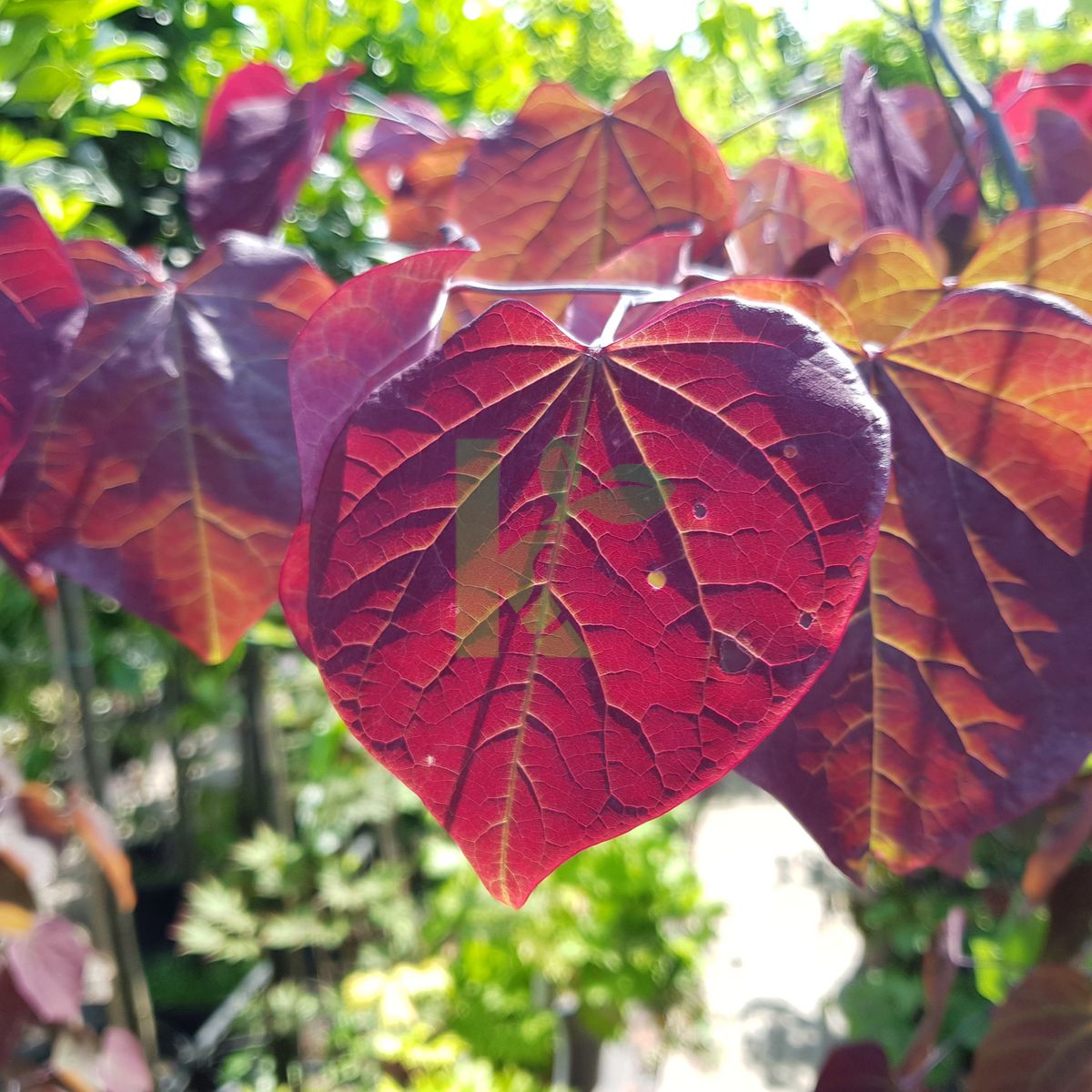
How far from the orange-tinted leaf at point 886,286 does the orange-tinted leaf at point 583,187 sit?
103mm

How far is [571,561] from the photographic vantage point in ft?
0.69

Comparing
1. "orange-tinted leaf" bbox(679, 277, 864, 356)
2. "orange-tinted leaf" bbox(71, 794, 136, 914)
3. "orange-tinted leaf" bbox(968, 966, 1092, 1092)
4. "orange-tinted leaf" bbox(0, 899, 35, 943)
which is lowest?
"orange-tinted leaf" bbox(71, 794, 136, 914)

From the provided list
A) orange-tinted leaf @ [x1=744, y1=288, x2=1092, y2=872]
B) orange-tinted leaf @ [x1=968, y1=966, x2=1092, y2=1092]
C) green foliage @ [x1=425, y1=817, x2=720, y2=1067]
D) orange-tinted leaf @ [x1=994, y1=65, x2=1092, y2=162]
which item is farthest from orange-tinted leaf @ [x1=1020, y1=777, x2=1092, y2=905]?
green foliage @ [x1=425, y1=817, x2=720, y2=1067]

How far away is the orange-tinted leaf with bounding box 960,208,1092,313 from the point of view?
0.29 m

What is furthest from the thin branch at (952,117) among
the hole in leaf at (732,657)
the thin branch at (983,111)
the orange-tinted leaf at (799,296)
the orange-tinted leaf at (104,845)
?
the orange-tinted leaf at (104,845)

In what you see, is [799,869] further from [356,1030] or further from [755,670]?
[755,670]

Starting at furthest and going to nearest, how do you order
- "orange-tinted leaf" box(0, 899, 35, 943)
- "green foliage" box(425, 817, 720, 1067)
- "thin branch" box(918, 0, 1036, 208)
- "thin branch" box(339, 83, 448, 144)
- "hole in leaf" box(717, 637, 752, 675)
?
"green foliage" box(425, 817, 720, 1067), "orange-tinted leaf" box(0, 899, 35, 943), "thin branch" box(339, 83, 448, 144), "thin branch" box(918, 0, 1036, 208), "hole in leaf" box(717, 637, 752, 675)

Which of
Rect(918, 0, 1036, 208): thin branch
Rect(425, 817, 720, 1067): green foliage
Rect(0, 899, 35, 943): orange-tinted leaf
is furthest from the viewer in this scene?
Rect(425, 817, 720, 1067): green foliage

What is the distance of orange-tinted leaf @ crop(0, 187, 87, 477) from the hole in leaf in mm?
228

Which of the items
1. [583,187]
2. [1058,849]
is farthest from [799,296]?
[1058,849]

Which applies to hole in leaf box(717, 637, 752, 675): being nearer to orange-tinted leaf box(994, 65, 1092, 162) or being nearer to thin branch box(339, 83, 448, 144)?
thin branch box(339, 83, 448, 144)

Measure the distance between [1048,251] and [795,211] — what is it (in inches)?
7.4

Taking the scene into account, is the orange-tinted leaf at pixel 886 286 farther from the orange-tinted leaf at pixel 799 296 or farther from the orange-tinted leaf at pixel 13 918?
the orange-tinted leaf at pixel 13 918

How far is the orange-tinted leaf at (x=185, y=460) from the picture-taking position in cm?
29
